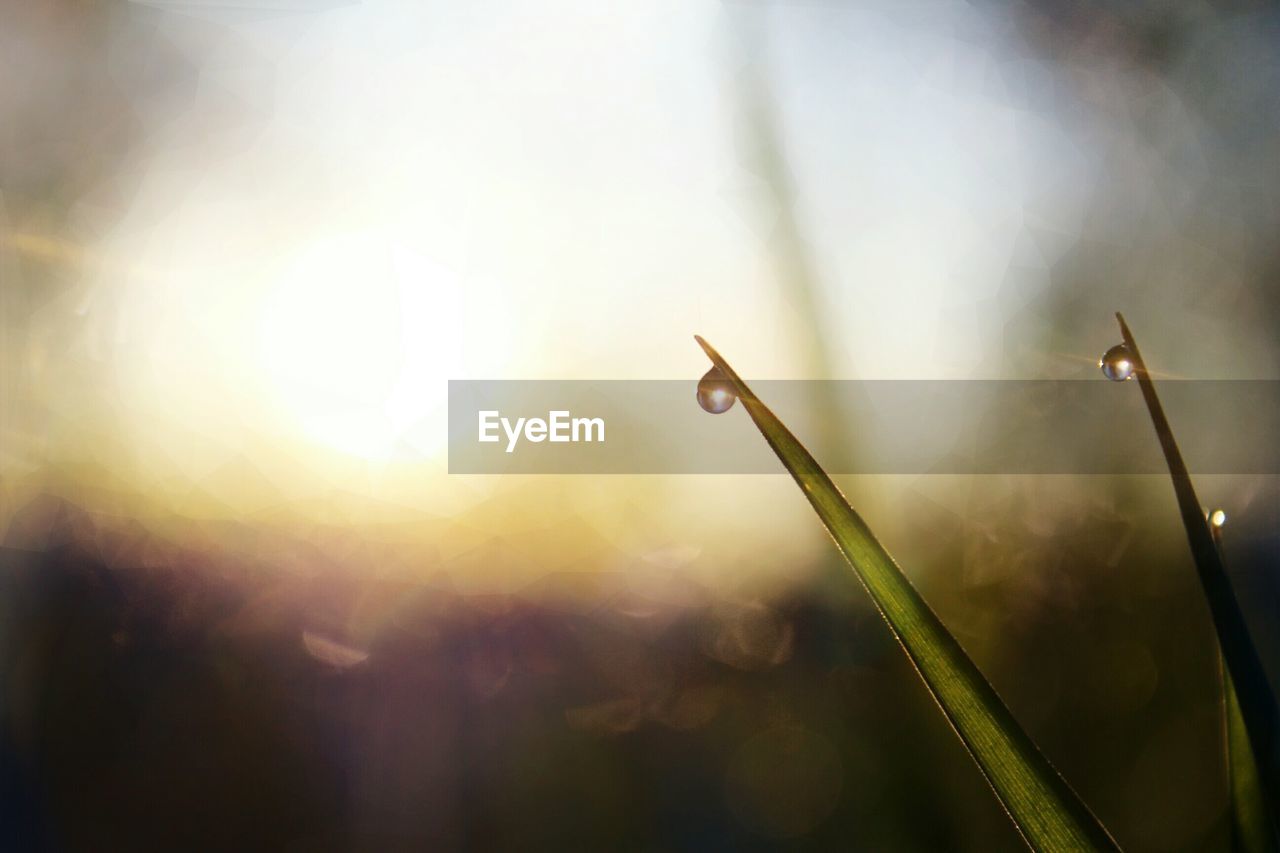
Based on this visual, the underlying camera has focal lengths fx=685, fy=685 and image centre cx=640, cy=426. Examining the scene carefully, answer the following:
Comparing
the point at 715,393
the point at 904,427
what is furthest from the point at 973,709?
the point at 904,427

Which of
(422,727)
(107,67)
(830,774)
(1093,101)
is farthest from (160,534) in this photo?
(1093,101)

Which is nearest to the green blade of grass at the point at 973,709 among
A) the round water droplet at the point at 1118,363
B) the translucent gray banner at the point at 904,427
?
the round water droplet at the point at 1118,363

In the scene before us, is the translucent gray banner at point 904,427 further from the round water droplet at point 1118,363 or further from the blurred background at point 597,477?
the round water droplet at point 1118,363

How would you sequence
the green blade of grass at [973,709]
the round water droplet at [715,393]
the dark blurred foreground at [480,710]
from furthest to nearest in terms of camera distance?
1. the dark blurred foreground at [480,710]
2. the round water droplet at [715,393]
3. the green blade of grass at [973,709]

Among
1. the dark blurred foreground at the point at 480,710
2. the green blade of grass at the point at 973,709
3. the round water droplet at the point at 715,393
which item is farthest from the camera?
the dark blurred foreground at the point at 480,710

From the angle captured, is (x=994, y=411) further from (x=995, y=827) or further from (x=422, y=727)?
(x=422, y=727)

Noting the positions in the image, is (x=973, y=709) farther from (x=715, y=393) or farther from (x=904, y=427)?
(x=904, y=427)

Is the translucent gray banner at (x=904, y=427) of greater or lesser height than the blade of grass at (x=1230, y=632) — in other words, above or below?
above
